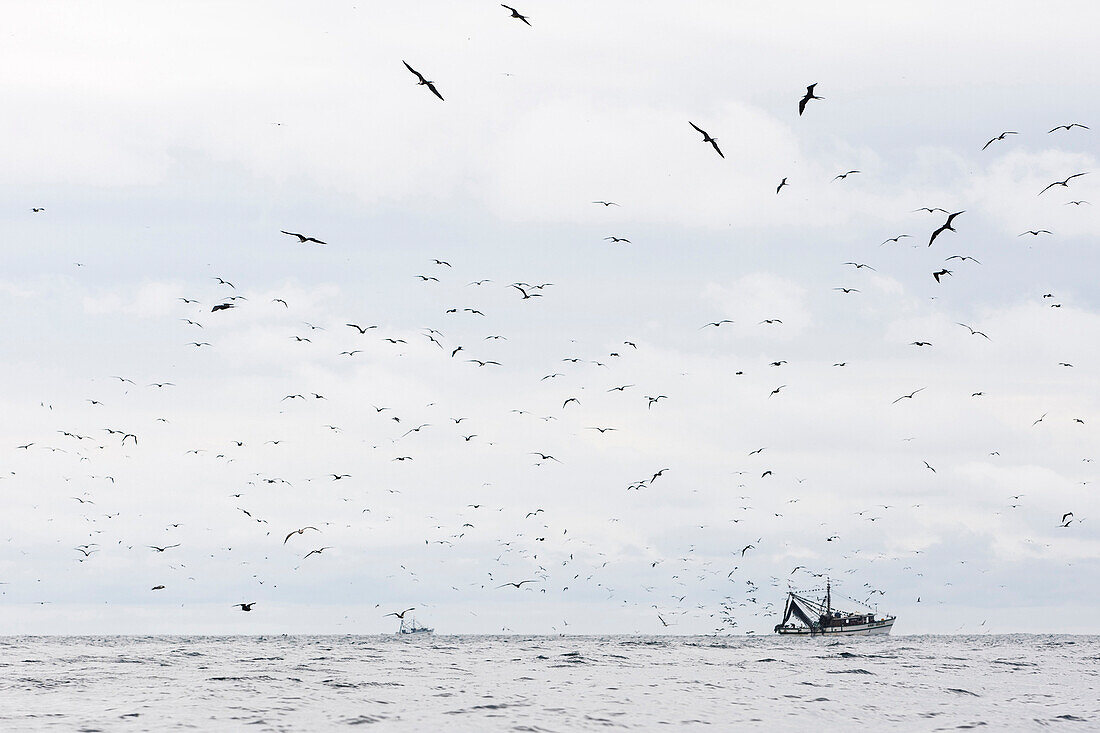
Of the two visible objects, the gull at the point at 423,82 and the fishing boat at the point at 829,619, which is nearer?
the gull at the point at 423,82

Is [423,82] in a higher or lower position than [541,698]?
higher

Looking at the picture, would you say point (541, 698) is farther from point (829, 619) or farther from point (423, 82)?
point (829, 619)

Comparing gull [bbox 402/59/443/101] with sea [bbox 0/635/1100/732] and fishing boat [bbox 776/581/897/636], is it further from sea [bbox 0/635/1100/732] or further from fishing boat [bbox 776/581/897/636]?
fishing boat [bbox 776/581/897/636]

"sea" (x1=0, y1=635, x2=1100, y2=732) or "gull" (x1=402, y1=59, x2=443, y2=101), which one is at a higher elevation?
"gull" (x1=402, y1=59, x2=443, y2=101)

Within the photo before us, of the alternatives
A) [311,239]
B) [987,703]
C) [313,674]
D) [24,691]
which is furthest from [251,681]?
[987,703]

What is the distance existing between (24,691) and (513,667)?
42.7 m

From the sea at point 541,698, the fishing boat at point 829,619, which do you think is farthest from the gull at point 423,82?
the fishing boat at point 829,619

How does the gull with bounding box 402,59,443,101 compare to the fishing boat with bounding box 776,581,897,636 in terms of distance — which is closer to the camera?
the gull with bounding box 402,59,443,101

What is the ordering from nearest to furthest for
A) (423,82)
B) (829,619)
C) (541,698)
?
(423,82)
(541,698)
(829,619)

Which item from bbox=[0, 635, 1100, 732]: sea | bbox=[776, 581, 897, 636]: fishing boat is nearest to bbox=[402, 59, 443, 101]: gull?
bbox=[0, 635, 1100, 732]: sea

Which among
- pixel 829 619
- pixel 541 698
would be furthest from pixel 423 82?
pixel 829 619

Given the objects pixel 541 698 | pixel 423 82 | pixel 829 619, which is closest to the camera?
pixel 423 82

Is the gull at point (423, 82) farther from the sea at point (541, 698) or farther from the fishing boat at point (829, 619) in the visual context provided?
the fishing boat at point (829, 619)

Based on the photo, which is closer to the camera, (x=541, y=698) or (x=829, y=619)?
(x=541, y=698)
